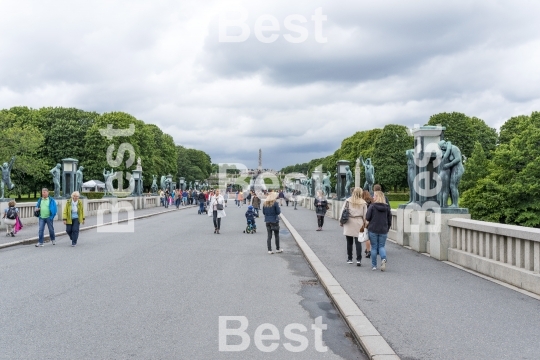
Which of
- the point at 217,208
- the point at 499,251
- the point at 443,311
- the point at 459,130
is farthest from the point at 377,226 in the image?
the point at 459,130

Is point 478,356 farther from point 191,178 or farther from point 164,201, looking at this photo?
point 191,178

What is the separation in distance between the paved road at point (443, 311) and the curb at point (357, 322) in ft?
0.37

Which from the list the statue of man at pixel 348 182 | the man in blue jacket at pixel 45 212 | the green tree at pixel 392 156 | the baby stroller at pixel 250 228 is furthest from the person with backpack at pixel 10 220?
the green tree at pixel 392 156

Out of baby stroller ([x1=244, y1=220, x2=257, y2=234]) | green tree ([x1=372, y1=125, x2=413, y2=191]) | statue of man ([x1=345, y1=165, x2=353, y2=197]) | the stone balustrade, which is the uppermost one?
green tree ([x1=372, y1=125, x2=413, y2=191])

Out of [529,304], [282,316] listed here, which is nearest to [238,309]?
[282,316]

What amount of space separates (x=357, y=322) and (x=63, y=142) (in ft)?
205

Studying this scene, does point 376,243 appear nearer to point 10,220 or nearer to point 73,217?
point 73,217

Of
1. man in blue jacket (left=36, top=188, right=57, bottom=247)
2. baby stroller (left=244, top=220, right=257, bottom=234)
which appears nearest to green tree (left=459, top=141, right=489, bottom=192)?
baby stroller (left=244, top=220, right=257, bottom=234)

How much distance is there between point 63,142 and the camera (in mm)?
64062

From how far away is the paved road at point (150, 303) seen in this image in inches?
228

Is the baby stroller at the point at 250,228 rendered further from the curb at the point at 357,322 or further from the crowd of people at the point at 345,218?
the curb at the point at 357,322

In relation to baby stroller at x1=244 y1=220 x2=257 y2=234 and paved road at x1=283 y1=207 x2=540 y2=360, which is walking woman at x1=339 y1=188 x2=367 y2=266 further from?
baby stroller at x1=244 y1=220 x2=257 y2=234

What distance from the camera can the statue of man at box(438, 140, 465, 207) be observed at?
13.0 metres

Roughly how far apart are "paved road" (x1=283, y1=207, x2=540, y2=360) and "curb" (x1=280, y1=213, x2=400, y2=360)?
0.37 ft
